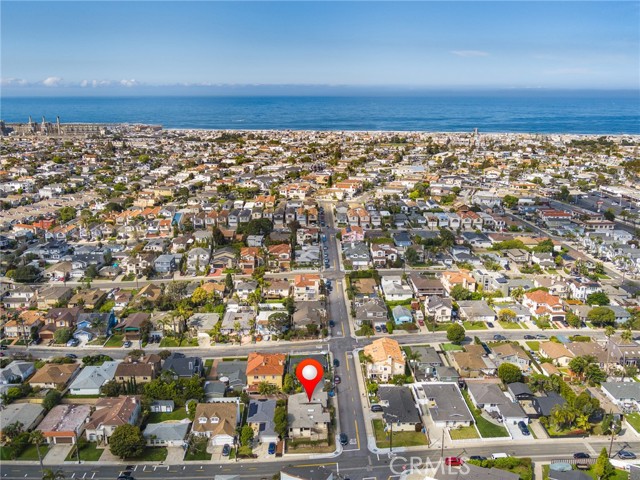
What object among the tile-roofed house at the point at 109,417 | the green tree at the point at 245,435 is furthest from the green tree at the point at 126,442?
the green tree at the point at 245,435

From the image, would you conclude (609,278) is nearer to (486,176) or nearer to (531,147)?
(486,176)

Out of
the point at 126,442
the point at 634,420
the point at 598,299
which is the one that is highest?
the point at 598,299

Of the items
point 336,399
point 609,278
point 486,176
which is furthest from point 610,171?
point 336,399

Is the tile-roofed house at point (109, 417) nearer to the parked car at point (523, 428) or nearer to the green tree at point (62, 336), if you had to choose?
the green tree at point (62, 336)

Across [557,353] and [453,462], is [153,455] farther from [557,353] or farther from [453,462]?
[557,353]

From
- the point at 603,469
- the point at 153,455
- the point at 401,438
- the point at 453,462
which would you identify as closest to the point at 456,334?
the point at 401,438

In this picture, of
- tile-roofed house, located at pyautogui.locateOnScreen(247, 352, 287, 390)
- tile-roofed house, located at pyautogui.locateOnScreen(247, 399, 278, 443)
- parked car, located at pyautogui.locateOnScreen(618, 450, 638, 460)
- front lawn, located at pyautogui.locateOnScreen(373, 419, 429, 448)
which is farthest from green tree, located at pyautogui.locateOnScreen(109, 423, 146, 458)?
parked car, located at pyautogui.locateOnScreen(618, 450, 638, 460)
